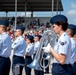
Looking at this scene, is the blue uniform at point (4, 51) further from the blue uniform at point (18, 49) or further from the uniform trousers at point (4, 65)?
the blue uniform at point (18, 49)

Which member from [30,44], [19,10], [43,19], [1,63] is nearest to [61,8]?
[43,19]

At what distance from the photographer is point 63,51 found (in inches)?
164

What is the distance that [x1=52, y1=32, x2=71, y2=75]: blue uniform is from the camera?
4.18 metres

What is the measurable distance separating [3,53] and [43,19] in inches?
1239

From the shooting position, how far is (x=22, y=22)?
1393 inches

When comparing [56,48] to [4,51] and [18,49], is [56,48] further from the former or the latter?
[18,49]

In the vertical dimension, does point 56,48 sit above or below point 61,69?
above

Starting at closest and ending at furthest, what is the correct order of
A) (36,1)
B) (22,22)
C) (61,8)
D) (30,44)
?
(30,44)
(36,1)
(22,22)
(61,8)

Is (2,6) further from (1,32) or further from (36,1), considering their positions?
(1,32)

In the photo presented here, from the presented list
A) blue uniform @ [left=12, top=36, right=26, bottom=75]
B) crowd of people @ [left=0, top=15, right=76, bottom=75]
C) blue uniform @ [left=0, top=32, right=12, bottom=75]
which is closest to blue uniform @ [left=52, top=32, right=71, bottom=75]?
crowd of people @ [left=0, top=15, right=76, bottom=75]

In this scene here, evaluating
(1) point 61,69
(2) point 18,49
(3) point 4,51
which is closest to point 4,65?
(3) point 4,51

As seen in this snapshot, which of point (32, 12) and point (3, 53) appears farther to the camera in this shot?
point (32, 12)

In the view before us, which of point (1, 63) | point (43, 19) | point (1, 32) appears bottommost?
point (1, 63)

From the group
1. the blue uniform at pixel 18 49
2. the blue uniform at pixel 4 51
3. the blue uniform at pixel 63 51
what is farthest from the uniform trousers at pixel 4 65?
the blue uniform at pixel 63 51
